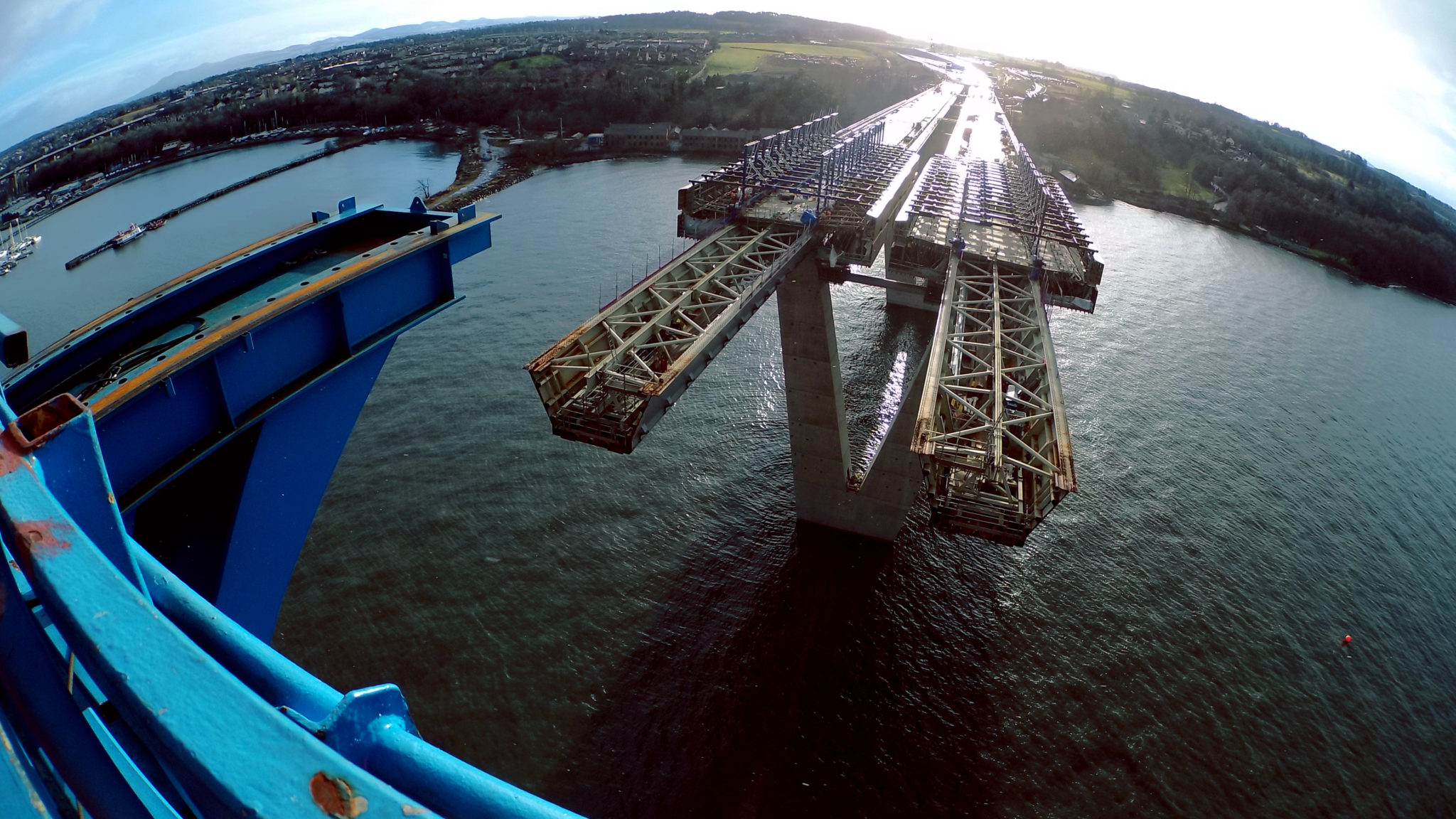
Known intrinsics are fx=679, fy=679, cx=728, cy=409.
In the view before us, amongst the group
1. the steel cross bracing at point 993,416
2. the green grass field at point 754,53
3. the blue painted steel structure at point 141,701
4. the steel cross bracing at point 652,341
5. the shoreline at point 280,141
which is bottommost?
the steel cross bracing at point 993,416

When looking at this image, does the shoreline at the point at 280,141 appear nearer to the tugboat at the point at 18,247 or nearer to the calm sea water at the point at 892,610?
the tugboat at the point at 18,247

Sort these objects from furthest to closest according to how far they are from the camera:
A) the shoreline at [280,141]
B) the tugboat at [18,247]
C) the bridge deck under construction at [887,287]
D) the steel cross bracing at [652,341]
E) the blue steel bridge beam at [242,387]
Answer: the shoreline at [280,141], the tugboat at [18,247], the steel cross bracing at [652,341], the bridge deck under construction at [887,287], the blue steel bridge beam at [242,387]

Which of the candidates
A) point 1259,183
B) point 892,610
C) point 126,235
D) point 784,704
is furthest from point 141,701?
point 1259,183

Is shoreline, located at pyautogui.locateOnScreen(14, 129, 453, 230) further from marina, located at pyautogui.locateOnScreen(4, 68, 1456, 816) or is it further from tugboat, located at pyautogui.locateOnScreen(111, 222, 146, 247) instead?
marina, located at pyautogui.locateOnScreen(4, 68, 1456, 816)

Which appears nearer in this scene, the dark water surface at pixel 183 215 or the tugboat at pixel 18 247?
the dark water surface at pixel 183 215

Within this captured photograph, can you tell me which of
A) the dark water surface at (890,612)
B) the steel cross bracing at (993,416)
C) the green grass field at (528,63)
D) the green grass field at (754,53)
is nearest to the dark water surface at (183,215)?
the dark water surface at (890,612)

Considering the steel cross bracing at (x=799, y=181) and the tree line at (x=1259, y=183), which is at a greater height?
the steel cross bracing at (x=799, y=181)

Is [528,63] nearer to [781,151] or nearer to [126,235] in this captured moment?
[126,235]
